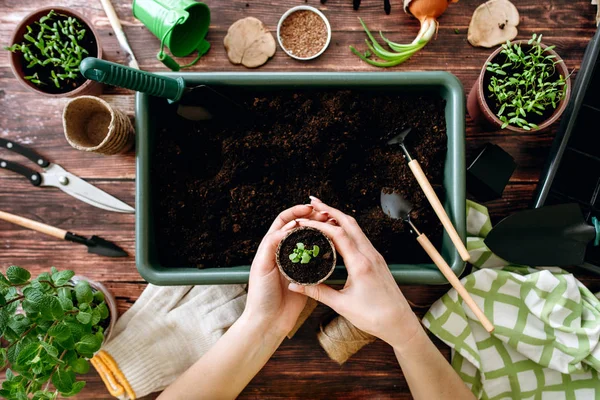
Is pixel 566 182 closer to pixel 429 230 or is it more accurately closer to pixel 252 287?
pixel 429 230

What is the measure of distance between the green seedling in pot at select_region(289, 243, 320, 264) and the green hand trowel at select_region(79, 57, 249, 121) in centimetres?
35

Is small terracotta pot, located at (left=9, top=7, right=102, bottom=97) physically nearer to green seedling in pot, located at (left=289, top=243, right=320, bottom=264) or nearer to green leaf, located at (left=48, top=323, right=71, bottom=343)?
green leaf, located at (left=48, top=323, right=71, bottom=343)

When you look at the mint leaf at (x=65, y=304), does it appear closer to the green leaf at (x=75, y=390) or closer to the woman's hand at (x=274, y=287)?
the green leaf at (x=75, y=390)

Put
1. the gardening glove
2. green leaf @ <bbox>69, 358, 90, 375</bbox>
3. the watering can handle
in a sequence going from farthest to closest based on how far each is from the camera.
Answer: the gardening glove → green leaf @ <bbox>69, 358, 90, 375</bbox> → the watering can handle

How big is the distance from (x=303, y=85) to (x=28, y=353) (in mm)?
764

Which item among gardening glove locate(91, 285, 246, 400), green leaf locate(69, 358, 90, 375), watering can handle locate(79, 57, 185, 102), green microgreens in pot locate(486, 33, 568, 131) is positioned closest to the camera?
watering can handle locate(79, 57, 185, 102)

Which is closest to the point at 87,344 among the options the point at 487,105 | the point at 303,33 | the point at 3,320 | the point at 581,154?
the point at 3,320

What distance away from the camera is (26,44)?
106 cm

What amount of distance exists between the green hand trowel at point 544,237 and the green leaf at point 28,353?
39.8 inches

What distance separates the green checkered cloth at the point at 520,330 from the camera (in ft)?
3.52

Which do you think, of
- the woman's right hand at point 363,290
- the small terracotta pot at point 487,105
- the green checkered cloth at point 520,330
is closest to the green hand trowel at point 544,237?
the green checkered cloth at point 520,330

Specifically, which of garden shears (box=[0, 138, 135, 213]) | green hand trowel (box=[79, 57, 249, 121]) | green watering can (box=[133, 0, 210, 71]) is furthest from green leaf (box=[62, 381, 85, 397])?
green watering can (box=[133, 0, 210, 71])

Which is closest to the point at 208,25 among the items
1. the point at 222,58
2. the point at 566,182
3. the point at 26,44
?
the point at 222,58

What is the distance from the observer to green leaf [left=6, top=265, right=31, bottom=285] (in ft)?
2.78
